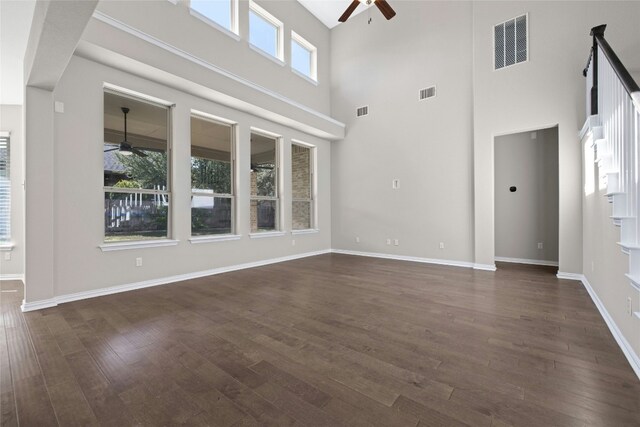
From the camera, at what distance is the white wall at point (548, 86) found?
434 centimetres

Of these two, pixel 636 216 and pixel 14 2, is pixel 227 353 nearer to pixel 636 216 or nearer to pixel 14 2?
pixel 636 216

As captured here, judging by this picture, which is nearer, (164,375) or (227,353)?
(164,375)

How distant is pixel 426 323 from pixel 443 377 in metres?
0.95

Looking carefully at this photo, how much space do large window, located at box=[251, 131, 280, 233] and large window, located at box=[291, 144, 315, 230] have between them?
1.94ft

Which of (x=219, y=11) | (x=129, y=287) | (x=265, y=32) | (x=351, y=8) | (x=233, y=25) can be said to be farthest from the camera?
(x=265, y=32)

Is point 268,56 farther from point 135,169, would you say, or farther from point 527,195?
point 527,195

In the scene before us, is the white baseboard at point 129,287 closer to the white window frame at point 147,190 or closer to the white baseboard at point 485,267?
the white window frame at point 147,190

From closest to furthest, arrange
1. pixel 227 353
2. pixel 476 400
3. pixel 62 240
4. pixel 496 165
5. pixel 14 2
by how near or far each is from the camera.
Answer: pixel 476 400 → pixel 227 353 → pixel 14 2 → pixel 62 240 → pixel 496 165

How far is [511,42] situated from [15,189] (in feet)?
30.3

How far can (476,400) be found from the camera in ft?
5.47

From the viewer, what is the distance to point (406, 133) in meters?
6.46

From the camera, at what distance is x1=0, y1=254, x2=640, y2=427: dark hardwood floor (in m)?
1.58

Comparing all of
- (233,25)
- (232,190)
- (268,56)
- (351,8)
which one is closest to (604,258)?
(351,8)

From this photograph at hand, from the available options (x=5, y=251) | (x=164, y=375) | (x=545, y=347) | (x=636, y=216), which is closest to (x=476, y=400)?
(x=545, y=347)
